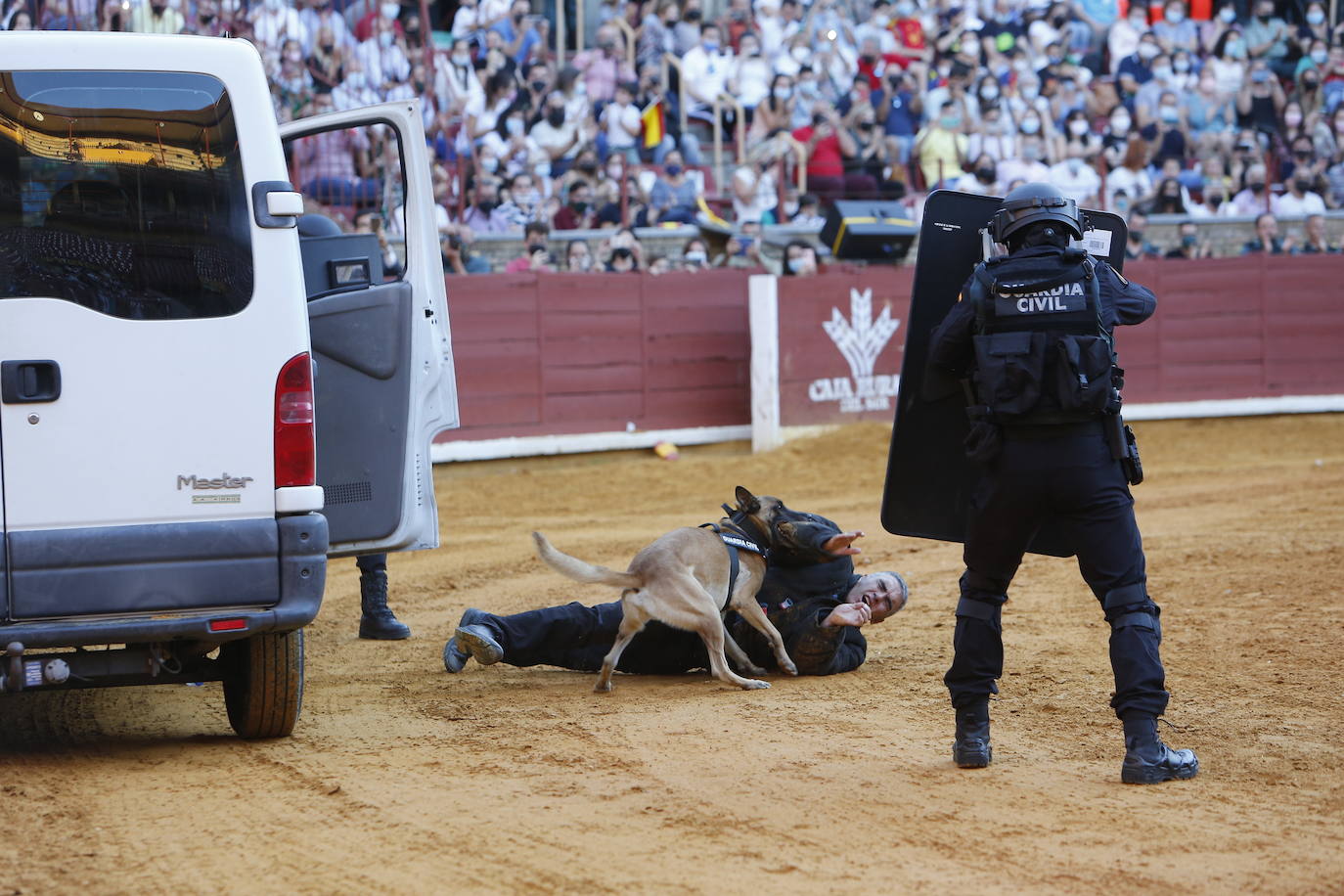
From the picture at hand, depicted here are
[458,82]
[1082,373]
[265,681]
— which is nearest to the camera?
[1082,373]

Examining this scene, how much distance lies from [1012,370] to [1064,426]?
0.24 meters

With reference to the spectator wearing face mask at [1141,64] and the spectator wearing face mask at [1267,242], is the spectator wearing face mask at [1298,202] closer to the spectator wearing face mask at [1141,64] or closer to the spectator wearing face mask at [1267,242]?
the spectator wearing face mask at [1267,242]

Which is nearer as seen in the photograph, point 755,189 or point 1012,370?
Result: point 1012,370

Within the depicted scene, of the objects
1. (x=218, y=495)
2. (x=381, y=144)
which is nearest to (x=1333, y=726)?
(x=218, y=495)

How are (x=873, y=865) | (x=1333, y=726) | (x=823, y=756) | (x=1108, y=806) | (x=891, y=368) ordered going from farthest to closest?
(x=891, y=368) < (x=1333, y=726) < (x=823, y=756) < (x=1108, y=806) < (x=873, y=865)

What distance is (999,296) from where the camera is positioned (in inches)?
181

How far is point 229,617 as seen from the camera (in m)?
4.78

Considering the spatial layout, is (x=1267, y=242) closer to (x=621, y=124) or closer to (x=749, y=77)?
(x=749, y=77)

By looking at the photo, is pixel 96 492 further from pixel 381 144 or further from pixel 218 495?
Result: pixel 381 144

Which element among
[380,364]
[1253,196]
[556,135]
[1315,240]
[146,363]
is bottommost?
[380,364]

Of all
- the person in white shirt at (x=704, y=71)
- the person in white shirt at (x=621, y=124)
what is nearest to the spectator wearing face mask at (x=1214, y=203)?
the person in white shirt at (x=704, y=71)

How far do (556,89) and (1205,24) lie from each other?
31.7ft

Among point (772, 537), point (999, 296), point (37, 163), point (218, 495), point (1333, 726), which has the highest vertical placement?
point (37, 163)

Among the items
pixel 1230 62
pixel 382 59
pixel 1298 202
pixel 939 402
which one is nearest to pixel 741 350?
pixel 382 59
